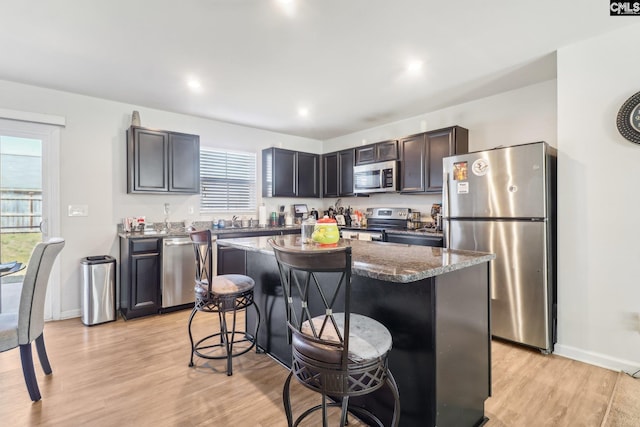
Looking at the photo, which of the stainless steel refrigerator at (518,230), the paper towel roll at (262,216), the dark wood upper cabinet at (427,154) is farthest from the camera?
the paper towel roll at (262,216)

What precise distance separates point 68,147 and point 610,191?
5.41m

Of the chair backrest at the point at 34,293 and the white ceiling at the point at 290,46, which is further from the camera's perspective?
the white ceiling at the point at 290,46

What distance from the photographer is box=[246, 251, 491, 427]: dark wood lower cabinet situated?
1.41 m

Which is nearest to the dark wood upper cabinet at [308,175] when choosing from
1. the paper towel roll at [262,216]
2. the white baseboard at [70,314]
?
the paper towel roll at [262,216]

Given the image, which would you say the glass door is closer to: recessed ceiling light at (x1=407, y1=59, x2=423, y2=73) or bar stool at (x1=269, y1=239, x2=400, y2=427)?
bar stool at (x1=269, y1=239, x2=400, y2=427)

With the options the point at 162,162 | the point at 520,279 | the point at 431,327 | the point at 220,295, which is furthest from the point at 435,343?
the point at 162,162

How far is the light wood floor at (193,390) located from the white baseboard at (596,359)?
3.0 inches

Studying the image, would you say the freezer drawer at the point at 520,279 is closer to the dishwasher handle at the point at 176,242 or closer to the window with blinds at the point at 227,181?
the dishwasher handle at the point at 176,242

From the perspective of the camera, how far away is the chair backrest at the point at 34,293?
194 cm

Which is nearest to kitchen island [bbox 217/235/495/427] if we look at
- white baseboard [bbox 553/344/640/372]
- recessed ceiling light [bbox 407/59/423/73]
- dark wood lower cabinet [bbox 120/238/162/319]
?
white baseboard [bbox 553/344/640/372]

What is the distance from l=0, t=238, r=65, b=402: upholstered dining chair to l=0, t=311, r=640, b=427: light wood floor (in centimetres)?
23

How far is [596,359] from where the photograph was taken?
2416 millimetres

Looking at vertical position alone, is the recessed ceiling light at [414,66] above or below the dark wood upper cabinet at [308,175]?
above

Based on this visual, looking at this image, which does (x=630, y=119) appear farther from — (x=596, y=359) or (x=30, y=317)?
(x=30, y=317)
